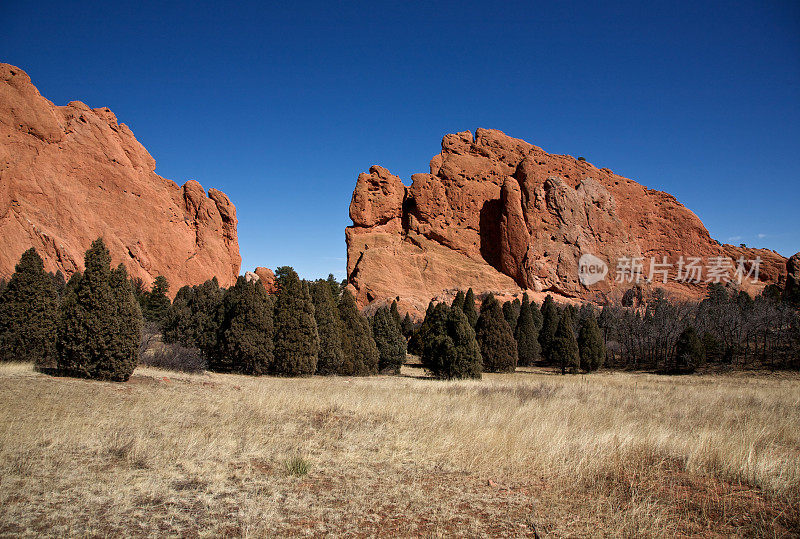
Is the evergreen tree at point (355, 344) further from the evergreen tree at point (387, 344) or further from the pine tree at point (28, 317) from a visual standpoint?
the pine tree at point (28, 317)

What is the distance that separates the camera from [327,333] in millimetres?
23641

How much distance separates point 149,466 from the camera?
5.82 metres

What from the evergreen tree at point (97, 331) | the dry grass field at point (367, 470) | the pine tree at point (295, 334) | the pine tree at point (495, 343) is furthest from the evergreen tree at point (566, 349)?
the evergreen tree at point (97, 331)

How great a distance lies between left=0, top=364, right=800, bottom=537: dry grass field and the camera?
4.57 metres

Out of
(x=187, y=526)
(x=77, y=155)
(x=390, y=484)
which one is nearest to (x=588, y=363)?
(x=390, y=484)

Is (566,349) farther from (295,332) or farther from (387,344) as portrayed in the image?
(295,332)

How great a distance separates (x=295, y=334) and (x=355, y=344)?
4605 mm

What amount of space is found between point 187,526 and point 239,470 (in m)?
1.70

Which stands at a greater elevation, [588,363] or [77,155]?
[77,155]

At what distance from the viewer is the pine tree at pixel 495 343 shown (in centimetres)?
2922

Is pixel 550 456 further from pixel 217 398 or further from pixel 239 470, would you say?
pixel 217 398

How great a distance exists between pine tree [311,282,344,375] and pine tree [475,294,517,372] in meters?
10.7

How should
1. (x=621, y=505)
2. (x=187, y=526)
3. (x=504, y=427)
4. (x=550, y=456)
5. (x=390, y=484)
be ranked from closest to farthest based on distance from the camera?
(x=187, y=526) < (x=621, y=505) < (x=390, y=484) < (x=550, y=456) < (x=504, y=427)

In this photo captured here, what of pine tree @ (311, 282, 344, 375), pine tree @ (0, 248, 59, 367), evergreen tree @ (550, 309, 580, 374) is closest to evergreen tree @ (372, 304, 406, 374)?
pine tree @ (311, 282, 344, 375)
